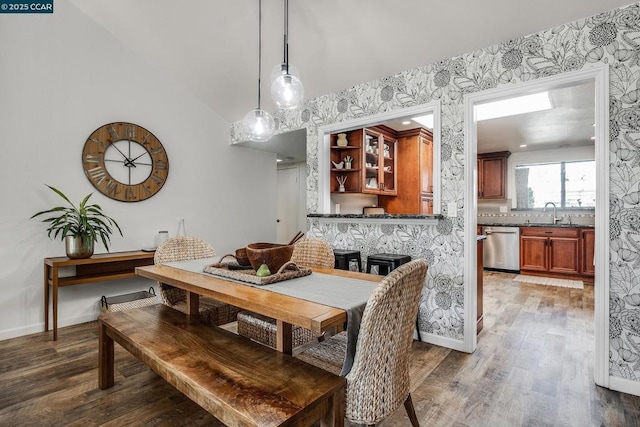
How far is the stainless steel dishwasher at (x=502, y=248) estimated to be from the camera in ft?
18.5

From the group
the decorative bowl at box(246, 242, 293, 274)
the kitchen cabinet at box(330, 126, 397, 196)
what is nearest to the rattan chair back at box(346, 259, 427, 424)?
the decorative bowl at box(246, 242, 293, 274)

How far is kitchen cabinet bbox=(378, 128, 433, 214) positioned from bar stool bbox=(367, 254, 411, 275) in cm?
226

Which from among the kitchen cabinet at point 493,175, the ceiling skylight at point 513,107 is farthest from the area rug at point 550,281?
the ceiling skylight at point 513,107

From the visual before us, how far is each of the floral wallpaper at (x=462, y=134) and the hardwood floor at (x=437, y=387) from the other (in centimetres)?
32

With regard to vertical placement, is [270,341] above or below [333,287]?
below

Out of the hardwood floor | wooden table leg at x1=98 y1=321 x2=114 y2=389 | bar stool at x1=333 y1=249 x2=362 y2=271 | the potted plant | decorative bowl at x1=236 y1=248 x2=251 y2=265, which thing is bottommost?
the hardwood floor

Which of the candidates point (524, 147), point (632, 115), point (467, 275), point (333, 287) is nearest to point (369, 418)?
point (333, 287)

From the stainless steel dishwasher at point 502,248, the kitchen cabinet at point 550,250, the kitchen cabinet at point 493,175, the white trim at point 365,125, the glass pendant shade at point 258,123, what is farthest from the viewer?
the kitchen cabinet at point 493,175

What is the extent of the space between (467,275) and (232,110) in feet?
11.3

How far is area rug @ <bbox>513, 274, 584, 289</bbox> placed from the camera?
4.80 metres

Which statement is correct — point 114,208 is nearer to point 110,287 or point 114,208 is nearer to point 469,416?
point 110,287

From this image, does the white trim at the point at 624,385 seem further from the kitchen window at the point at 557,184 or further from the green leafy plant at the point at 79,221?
the kitchen window at the point at 557,184

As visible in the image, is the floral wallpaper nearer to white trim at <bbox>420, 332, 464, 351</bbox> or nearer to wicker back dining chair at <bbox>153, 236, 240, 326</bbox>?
white trim at <bbox>420, 332, 464, 351</bbox>

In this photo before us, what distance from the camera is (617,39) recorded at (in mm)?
2004
